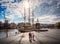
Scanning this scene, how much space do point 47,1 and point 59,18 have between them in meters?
0.41

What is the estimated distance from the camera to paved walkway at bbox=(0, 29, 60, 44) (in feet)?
13.2

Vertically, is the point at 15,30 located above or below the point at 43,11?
below

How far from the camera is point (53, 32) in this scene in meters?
Result: 4.09

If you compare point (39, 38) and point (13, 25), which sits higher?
point (13, 25)

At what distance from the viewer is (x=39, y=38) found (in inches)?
161

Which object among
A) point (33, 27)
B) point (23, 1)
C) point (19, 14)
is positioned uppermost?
point (23, 1)

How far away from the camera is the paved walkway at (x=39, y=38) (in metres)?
4.04

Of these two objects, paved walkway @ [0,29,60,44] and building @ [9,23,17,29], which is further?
building @ [9,23,17,29]

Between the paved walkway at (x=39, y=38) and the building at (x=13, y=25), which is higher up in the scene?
the building at (x=13, y=25)

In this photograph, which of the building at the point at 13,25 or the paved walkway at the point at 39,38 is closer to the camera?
the paved walkway at the point at 39,38

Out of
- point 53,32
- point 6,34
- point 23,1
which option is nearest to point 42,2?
point 23,1

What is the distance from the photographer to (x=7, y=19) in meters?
4.12

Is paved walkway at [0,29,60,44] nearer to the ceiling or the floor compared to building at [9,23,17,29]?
nearer to the floor

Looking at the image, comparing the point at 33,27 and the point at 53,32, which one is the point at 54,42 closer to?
the point at 53,32
